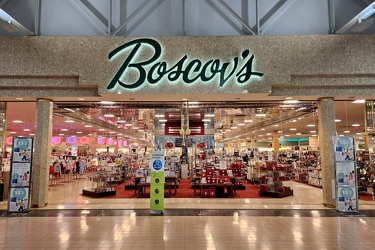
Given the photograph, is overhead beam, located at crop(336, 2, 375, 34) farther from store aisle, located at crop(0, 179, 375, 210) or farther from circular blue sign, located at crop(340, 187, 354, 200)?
store aisle, located at crop(0, 179, 375, 210)

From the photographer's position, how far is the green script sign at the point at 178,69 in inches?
314

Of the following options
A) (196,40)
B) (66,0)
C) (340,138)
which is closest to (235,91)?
(196,40)

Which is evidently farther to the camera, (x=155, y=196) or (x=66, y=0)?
(x=66, y=0)

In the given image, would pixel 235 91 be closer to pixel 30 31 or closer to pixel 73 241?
pixel 73 241

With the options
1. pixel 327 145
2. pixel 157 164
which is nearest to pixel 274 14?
pixel 327 145

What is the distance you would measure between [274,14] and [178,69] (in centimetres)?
364

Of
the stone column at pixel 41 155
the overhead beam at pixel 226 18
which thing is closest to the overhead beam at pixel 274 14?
the overhead beam at pixel 226 18

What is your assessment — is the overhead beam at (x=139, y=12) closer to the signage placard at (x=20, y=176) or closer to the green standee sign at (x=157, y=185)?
the green standee sign at (x=157, y=185)

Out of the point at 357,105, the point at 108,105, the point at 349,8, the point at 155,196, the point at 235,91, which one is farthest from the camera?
the point at 357,105

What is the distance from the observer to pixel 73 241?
526 cm

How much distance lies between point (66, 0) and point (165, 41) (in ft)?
11.8

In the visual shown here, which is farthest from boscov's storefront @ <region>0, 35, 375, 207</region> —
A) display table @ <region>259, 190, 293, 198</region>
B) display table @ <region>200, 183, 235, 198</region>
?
display table @ <region>200, 183, 235, 198</region>

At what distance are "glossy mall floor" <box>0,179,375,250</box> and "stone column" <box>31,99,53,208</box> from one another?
0.48 meters

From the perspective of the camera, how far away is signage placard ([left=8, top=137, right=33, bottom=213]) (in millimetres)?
7398
